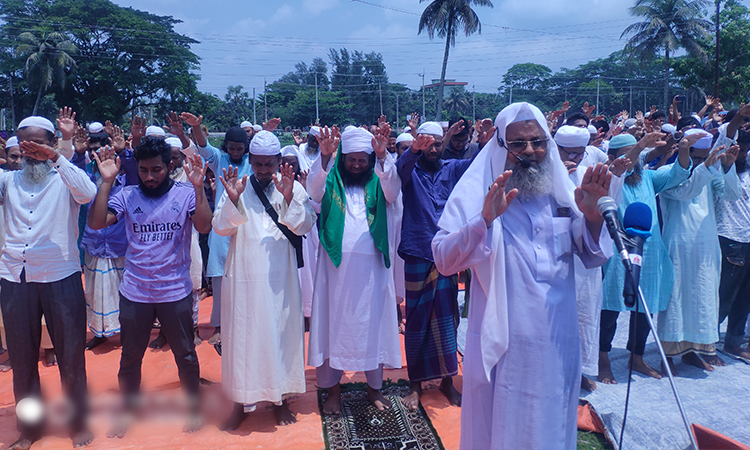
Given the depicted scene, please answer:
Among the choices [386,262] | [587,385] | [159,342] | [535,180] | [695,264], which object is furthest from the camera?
[159,342]

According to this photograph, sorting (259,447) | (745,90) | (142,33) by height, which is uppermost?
(142,33)

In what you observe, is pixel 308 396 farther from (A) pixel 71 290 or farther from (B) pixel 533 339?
(B) pixel 533 339

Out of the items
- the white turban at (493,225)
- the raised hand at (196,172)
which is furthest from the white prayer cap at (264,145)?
the white turban at (493,225)

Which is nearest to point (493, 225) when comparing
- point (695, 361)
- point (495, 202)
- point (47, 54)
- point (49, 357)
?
point (495, 202)

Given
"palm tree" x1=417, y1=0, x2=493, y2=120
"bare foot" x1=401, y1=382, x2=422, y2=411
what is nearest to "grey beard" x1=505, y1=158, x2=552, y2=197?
"bare foot" x1=401, y1=382, x2=422, y2=411

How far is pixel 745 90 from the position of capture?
22.8 m

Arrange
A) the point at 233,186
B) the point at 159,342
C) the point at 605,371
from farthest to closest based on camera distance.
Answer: the point at 159,342 < the point at 605,371 < the point at 233,186

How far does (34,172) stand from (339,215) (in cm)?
209

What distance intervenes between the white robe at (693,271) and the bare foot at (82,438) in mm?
4767

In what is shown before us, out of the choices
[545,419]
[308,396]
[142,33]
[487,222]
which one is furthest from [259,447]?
[142,33]

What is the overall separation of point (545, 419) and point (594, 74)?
286 ft

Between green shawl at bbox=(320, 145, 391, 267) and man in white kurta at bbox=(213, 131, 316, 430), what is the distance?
0.46 ft

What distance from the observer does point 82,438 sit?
3639mm

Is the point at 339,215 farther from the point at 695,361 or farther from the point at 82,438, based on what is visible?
the point at 695,361
